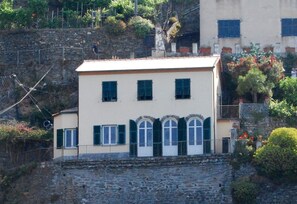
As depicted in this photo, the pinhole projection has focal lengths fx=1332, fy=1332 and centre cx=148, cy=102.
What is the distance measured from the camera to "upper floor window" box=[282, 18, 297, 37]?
80.5 meters

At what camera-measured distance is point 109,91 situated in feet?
234

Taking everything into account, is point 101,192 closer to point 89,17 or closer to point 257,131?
point 257,131

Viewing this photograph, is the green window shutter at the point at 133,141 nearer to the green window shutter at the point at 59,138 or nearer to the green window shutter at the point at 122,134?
the green window shutter at the point at 122,134

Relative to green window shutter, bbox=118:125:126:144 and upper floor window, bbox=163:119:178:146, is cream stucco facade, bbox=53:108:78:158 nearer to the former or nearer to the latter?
green window shutter, bbox=118:125:126:144

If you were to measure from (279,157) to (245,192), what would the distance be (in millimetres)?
2465

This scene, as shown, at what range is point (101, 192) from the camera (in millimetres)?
68500

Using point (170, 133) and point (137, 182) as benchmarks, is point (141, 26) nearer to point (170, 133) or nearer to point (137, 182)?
point (170, 133)

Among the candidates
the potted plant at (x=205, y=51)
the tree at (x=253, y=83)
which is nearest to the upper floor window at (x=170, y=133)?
the tree at (x=253, y=83)

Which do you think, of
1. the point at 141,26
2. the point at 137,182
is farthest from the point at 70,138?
the point at 141,26

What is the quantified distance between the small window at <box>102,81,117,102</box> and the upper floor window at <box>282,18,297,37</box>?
14032 millimetres

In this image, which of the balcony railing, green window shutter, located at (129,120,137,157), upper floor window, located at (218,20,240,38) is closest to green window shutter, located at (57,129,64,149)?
green window shutter, located at (129,120,137,157)

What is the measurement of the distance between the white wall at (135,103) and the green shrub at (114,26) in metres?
9.92

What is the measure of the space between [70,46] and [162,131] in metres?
12.8

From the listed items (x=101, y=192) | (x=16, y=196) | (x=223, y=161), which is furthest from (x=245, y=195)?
(x=16, y=196)
